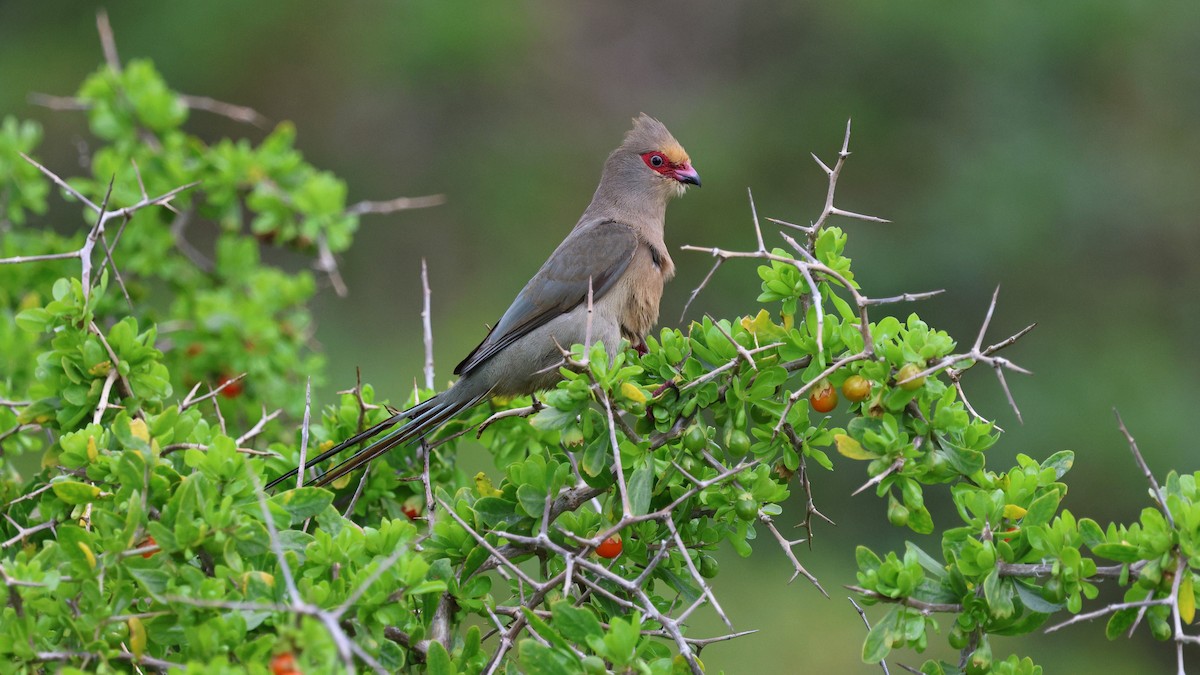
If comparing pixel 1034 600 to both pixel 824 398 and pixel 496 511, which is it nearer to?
pixel 824 398

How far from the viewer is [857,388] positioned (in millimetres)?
2678

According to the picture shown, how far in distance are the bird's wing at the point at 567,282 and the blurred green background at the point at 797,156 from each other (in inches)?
141

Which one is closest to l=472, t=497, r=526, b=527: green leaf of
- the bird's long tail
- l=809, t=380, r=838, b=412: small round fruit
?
the bird's long tail

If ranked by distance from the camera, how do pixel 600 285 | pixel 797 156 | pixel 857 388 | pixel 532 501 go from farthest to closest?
pixel 797 156 < pixel 600 285 < pixel 532 501 < pixel 857 388

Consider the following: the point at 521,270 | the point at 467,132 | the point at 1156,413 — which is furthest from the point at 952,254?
the point at 467,132

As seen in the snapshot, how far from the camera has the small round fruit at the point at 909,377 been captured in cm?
258

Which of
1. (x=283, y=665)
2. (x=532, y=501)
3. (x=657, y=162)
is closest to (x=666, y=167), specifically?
(x=657, y=162)

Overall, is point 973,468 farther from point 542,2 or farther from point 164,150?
point 542,2

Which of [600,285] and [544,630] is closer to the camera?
[544,630]

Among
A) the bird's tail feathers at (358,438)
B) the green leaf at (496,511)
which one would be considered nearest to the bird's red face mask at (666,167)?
the bird's tail feathers at (358,438)

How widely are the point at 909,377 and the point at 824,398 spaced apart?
30cm

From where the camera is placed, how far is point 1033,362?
362 inches

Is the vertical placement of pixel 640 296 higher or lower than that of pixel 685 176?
lower

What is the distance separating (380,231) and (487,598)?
8.73 meters
